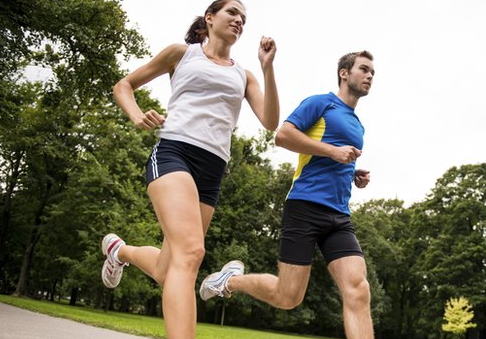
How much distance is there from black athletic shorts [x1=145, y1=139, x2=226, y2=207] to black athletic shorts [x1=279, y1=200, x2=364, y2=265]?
35.6 inches

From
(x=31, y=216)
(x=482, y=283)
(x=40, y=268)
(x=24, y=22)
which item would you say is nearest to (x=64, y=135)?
(x=31, y=216)

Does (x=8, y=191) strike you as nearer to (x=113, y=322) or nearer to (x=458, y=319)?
(x=113, y=322)

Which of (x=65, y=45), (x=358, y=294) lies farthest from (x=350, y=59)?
(x=65, y=45)

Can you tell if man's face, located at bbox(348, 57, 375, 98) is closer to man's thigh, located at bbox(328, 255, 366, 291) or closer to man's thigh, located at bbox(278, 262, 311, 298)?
man's thigh, located at bbox(328, 255, 366, 291)

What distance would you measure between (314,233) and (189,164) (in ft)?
4.14

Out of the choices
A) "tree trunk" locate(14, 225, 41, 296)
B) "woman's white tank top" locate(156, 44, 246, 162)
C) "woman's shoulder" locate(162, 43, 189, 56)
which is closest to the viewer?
"woman's white tank top" locate(156, 44, 246, 162)

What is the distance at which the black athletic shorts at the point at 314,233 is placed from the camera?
407cm

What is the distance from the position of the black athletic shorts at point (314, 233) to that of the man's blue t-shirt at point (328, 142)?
7cm

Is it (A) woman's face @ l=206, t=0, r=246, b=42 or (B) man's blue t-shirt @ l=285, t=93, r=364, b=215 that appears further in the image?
(B) man's blue t-shirt @ l=285, t=93, r=364, b=215

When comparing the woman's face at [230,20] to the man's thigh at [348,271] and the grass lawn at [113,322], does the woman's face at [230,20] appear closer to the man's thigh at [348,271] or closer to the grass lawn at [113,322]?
the man's thigh at [348,271]

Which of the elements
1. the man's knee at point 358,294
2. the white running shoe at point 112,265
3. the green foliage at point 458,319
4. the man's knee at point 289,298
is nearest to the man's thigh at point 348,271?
the man's knee at point 358,294

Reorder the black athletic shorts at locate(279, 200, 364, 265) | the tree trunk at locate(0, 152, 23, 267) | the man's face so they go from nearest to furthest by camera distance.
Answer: the black athletic shorts at locate(279, 200, 364, 265)
the man's face
the tree trunk at locate(0, 152, 23, 267)

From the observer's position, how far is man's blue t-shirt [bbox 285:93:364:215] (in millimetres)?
4141

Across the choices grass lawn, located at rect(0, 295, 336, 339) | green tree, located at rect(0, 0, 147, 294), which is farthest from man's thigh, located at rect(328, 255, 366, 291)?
green tree, located at rect(0, 0, 147, 294)
